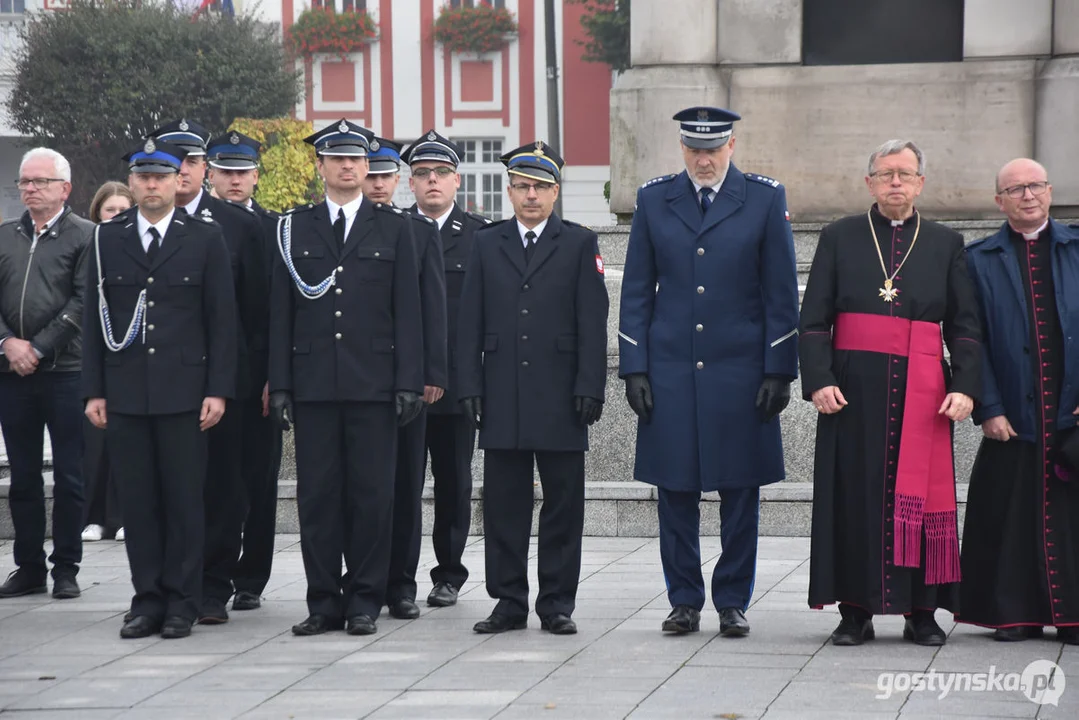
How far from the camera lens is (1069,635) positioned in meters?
7.20

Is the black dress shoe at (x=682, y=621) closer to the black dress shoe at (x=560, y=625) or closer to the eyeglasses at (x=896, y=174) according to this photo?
the black dress shoe at (x=560, y=625)

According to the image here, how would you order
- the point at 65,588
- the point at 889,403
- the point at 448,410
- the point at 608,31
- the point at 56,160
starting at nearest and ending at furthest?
the point at 889,403
the point at 448,410
the point at 65,588
the point at 56,160
the point at 608,31

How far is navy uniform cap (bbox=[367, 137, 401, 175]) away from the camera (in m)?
8.46

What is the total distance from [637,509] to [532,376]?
2851mm

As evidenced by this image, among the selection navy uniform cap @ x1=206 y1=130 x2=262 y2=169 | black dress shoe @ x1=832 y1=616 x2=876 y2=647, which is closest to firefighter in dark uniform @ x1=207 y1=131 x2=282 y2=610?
navy uniform cap @ x1=206 y1=130 x2=262 y2=169

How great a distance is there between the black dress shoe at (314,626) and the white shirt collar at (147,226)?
1.76m

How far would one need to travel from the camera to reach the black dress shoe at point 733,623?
7.34 meters

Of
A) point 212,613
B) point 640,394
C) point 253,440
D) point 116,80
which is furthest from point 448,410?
point 116,80

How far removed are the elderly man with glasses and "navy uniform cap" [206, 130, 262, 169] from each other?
3436 millimetres

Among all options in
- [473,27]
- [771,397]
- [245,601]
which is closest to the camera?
[771,397]

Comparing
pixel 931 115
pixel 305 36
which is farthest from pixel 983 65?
pixel 305 36

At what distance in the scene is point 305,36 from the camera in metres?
48.0

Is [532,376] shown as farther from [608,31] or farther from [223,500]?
[608,31]

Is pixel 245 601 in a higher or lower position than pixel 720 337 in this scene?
lower
